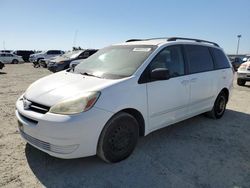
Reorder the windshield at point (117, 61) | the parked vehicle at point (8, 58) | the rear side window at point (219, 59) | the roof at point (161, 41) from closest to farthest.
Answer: the windshield at point (117, 61) < the roof at point (161, 41) < the rear side window at point (219, 59) < the parked vehicle at point (8, 58)

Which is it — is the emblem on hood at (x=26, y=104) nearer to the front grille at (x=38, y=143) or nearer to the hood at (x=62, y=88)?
the hood at (x=62, y=88)

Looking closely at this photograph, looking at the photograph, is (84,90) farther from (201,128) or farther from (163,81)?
(201,128)

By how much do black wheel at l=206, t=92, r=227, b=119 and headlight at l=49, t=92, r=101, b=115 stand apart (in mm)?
3568

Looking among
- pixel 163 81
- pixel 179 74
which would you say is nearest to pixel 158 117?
pixel 163 81

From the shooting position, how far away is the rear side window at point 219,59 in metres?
5.52

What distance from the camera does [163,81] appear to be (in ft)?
12.7

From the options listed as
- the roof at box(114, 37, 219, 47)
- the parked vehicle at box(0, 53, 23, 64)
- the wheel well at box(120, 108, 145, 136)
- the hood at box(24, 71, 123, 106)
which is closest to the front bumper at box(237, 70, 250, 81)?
the roof at box(114, 37, 219, 47)

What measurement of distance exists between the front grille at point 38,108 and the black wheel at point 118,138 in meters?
0.78

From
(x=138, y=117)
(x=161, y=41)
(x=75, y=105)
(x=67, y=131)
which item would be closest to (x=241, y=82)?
(x=161, y=41)

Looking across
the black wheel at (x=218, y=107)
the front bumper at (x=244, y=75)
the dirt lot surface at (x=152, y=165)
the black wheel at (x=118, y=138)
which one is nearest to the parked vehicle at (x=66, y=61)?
the front bumper at (x=244, y=75)

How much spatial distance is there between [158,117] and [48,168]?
181cm

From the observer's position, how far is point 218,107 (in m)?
5.68

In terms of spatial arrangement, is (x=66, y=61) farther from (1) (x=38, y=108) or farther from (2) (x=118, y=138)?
(2) (x=118, y=138)

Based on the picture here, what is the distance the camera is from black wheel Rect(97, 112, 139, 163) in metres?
3.18
